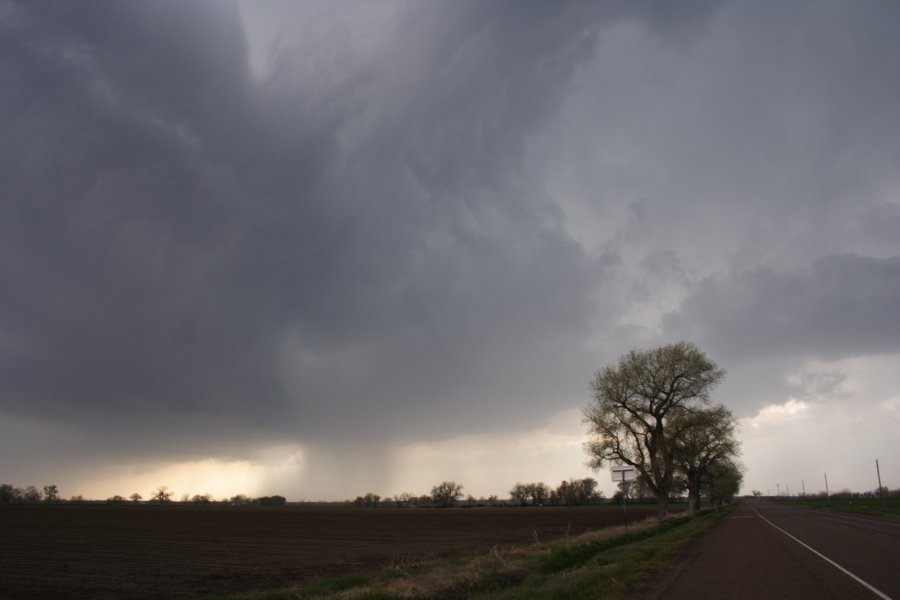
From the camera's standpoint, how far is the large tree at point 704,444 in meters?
53.3

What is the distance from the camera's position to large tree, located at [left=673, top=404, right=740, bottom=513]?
175 feet

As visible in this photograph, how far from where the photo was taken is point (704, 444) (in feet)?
202

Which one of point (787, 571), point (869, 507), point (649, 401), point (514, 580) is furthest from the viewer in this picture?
point (869, 507)

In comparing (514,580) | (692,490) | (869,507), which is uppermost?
(514,580)

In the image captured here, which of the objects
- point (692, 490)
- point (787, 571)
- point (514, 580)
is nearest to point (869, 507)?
point (692, 490)

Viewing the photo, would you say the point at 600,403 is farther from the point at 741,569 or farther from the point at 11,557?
the point at 11,557

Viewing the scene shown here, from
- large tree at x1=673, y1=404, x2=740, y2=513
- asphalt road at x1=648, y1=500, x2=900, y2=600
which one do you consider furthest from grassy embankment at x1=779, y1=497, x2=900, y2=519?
asphalt road at x1=648, y1=500, x2=900, y2=600

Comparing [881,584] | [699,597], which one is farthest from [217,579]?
[881,584]

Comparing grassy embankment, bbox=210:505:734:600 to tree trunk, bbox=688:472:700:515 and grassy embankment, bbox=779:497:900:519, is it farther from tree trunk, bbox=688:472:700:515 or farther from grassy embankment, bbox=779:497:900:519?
grassy embankment, bbox=779:497:900:519

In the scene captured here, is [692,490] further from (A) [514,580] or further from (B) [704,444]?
(A) [514,580]

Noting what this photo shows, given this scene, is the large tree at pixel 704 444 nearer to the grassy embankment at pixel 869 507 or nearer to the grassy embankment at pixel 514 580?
the grassy embankment at pixel 869 507

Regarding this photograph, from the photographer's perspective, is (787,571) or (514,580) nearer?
(787,571)

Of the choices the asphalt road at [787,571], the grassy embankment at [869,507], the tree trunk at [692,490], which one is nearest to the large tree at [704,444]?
the tree trunk at [692,490]

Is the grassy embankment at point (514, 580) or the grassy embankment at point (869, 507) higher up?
the grassy embankment at point (514, 580)
